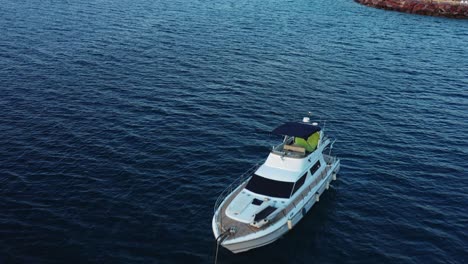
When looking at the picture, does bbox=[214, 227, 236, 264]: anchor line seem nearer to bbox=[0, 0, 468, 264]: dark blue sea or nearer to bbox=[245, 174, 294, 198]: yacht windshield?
bbox=[0, 0, 468, 264]: dark blue sea

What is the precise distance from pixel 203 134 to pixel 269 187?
16601 millimetres

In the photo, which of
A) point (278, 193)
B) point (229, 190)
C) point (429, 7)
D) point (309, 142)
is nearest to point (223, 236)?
point (278, 193)

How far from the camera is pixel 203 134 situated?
157 feet

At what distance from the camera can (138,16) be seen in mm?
101438

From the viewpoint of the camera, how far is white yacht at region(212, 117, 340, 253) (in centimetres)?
2930

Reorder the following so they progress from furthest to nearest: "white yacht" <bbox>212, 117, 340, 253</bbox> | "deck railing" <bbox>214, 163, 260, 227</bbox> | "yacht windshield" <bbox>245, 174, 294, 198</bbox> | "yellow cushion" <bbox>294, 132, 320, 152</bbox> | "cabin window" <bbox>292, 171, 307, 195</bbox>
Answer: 1. "yellow cushion" <bbox>294, 132, 320, 152</bbox>
2. "cabin window" <bbox>292, 171, 307, 195</bbox>
3. "yacht windshield" <bbox>245, 174, 294, 198</bbox>
4. "deck railing" <bbox>214, 163, 260, 227</bbox>
5. "white yacht" <bbox>212, 117, 340, 253</bbox>

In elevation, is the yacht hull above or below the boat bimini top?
below

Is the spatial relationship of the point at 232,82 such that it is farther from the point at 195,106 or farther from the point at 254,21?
the point at 254,21

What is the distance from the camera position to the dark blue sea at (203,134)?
31.3 meters

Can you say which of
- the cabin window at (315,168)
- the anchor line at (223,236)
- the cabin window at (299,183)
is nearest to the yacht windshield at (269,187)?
the cabin window at (299,183)

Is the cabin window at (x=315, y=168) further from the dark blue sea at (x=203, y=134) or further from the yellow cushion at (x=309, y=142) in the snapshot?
the dark blue sea at (x=203, y=134)

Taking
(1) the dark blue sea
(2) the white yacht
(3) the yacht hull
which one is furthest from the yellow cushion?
(1) the dark blue sea

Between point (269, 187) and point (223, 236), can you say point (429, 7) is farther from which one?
point (223, 236)

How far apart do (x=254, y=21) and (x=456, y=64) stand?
49946mm
